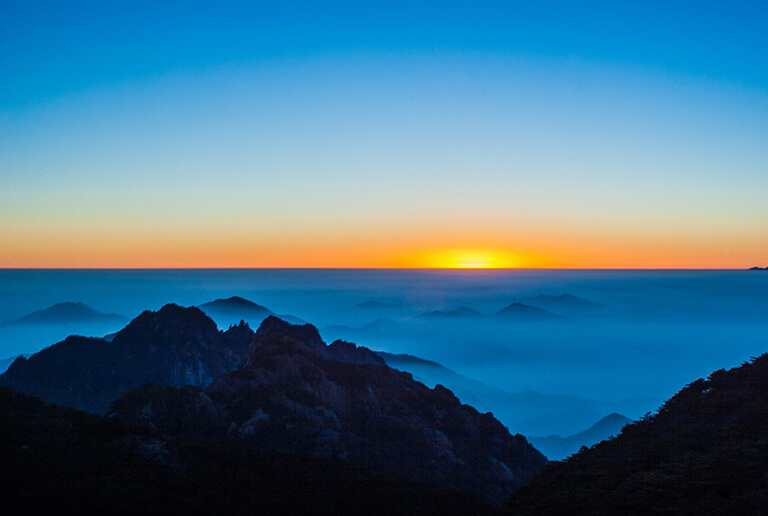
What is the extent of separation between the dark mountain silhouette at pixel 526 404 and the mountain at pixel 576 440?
87.0ft

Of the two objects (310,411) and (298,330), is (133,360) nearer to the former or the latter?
(298,330)

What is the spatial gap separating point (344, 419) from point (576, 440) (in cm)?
8167

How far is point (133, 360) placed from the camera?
2692 inches

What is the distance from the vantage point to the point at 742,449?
75.8 feet

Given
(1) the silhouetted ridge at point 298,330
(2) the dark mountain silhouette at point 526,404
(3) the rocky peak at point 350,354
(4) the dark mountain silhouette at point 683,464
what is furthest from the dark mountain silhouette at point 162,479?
(2) the dark mountain silhouette at point 526,404

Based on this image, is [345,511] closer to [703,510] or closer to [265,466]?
[265,466]

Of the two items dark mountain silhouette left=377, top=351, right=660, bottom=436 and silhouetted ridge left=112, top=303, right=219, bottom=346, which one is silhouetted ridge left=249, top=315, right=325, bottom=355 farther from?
dark mountain silhouette left=377, top=351, right=660, bottom=436

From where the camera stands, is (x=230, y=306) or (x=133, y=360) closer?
(x=133, y=360)

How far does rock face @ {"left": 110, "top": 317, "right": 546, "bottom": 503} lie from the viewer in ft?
124

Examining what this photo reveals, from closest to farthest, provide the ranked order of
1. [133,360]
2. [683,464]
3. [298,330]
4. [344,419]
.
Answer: [683,464] < [344,419] < [133,360] < [298,330]

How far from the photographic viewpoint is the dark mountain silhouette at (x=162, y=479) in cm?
2259

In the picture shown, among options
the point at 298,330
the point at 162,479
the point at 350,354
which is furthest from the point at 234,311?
the point at 162,479

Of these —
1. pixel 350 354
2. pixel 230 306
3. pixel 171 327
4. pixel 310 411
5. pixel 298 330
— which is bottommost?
pixel 230 306

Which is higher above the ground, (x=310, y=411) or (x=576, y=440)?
(x=310, y=411)
